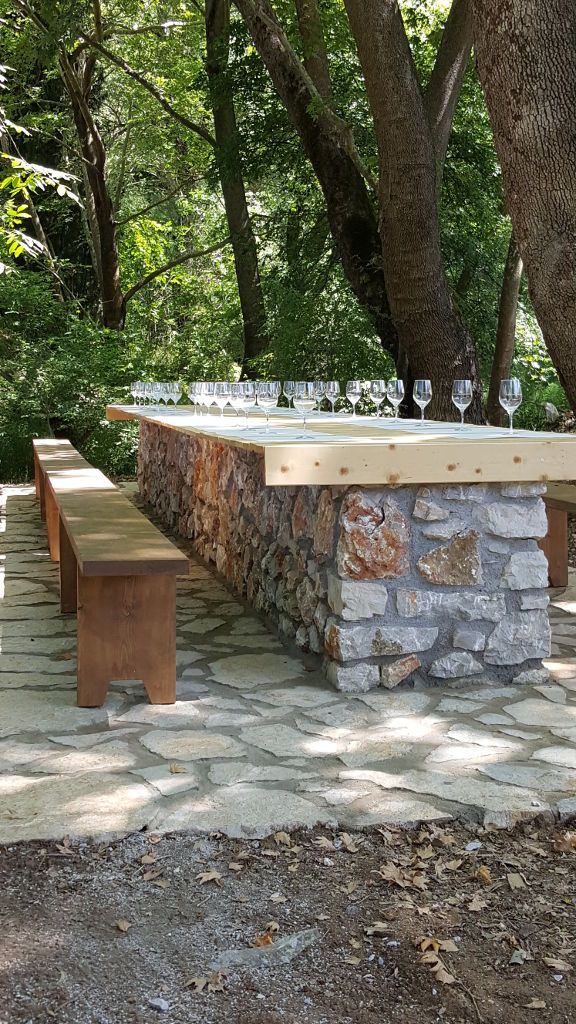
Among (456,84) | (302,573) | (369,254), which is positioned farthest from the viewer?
(369,254)

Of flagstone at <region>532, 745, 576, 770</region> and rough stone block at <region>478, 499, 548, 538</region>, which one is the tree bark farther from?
flagstone at <region>532, 745, 576, 770</region>

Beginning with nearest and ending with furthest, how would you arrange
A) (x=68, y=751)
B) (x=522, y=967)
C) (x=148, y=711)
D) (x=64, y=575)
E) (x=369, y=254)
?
1. (x=522, y=967)
2. (x=68, y=751)
3. (x=148, y=711)
4. (x=64, y=575)
5. (x=369, y=254)

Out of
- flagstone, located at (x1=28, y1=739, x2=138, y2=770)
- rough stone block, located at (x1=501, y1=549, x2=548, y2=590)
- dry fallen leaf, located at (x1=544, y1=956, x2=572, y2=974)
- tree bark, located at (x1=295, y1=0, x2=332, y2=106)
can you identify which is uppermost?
tree bark, located at (x1=295, y1=0, x2=332, y2=106)

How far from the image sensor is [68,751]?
3686mm

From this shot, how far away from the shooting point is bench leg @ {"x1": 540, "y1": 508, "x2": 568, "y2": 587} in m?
6.26

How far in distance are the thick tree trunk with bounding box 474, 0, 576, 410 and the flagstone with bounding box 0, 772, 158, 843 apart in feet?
12.8

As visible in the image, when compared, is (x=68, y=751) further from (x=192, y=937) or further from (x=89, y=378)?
(x=89, y=378)

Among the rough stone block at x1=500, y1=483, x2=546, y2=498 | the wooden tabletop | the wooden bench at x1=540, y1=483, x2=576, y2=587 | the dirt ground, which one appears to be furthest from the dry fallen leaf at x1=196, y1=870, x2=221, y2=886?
the wooden bench at x1=540, y1=483, x2=576, y2=587

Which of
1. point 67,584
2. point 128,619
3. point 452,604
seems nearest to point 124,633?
point 128,619

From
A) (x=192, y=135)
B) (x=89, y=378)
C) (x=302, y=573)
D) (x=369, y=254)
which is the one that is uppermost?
(x=192, y=135)

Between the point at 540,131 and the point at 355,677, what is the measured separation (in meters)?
3.36

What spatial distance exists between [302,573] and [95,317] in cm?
1207

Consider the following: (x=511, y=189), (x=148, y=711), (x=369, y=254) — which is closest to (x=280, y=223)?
(x=369, y=254)

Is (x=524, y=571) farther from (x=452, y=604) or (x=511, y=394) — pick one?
(x=511, y=394)
